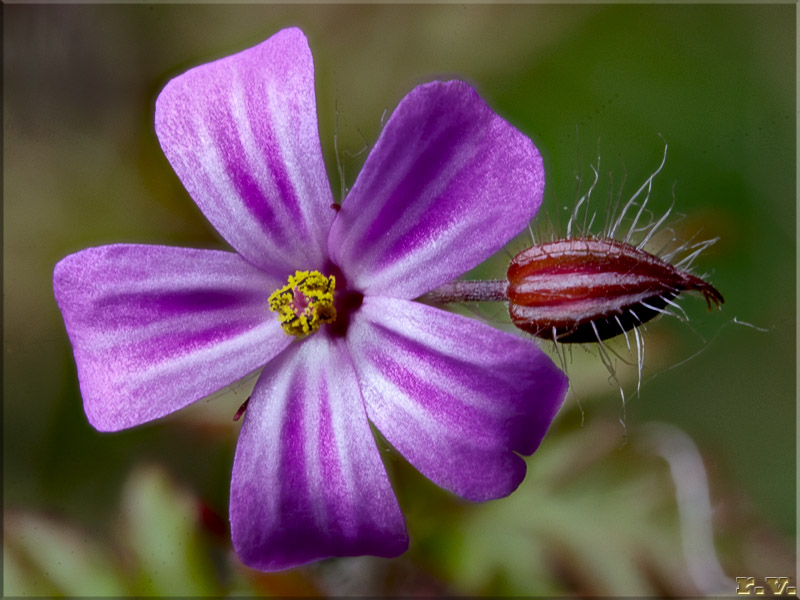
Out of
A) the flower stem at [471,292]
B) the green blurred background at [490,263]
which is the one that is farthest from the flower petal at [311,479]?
the green blurred background at [490,263]

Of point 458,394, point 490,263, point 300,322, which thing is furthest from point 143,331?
point 490,263

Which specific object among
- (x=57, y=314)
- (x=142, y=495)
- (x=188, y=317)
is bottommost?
(x=142, y=495)

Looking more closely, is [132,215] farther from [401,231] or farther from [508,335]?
[508,335]

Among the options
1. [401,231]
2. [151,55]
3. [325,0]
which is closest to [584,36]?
[325,0]

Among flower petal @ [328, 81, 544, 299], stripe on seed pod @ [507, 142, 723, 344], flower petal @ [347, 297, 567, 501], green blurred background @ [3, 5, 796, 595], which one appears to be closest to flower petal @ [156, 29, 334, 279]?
flower petal @ [328, 81, 544, 299]

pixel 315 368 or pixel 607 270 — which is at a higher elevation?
pixel 607 270

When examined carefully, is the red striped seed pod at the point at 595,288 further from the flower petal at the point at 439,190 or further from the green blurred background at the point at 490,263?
the green blurred background at the point at 490,263
